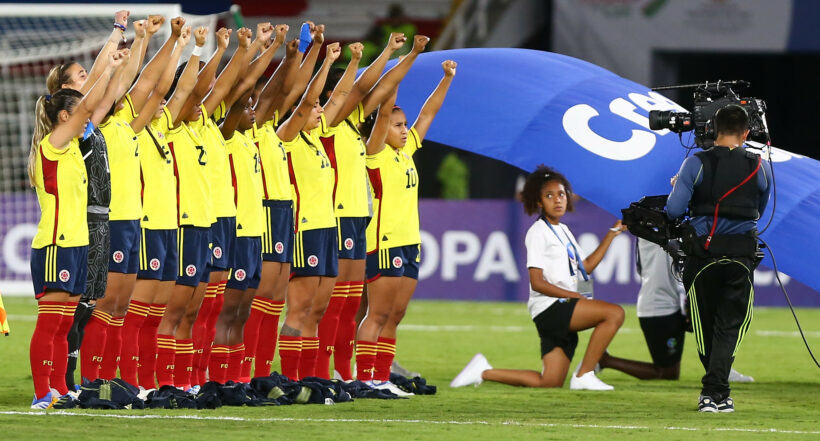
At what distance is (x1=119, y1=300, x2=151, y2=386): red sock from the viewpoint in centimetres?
732

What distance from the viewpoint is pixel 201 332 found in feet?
25.5

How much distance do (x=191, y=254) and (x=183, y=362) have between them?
0.60 metres

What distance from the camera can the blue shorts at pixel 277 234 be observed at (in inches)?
313

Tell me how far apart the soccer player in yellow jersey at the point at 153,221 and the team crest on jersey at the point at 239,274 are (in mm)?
445

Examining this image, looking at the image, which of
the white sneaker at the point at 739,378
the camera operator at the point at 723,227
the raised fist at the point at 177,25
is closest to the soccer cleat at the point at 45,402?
the raised fist at the point at 177,25

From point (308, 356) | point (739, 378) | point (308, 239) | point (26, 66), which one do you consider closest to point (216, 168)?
point (308, 239)

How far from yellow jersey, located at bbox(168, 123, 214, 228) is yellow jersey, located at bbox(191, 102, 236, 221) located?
4 centimetres

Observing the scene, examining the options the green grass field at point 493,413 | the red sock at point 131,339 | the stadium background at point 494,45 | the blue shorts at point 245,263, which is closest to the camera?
the green grass field at point 493,413

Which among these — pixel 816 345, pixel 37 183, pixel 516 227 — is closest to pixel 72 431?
pixel 37 183

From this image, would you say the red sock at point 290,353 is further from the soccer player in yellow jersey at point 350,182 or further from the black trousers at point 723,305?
the black trousers at point 723,305

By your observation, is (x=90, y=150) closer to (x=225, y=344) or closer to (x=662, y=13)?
(x=225, y=344)

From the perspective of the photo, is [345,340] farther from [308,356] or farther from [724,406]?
[724,406]

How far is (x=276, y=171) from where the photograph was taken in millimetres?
8008

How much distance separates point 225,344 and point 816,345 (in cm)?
681
